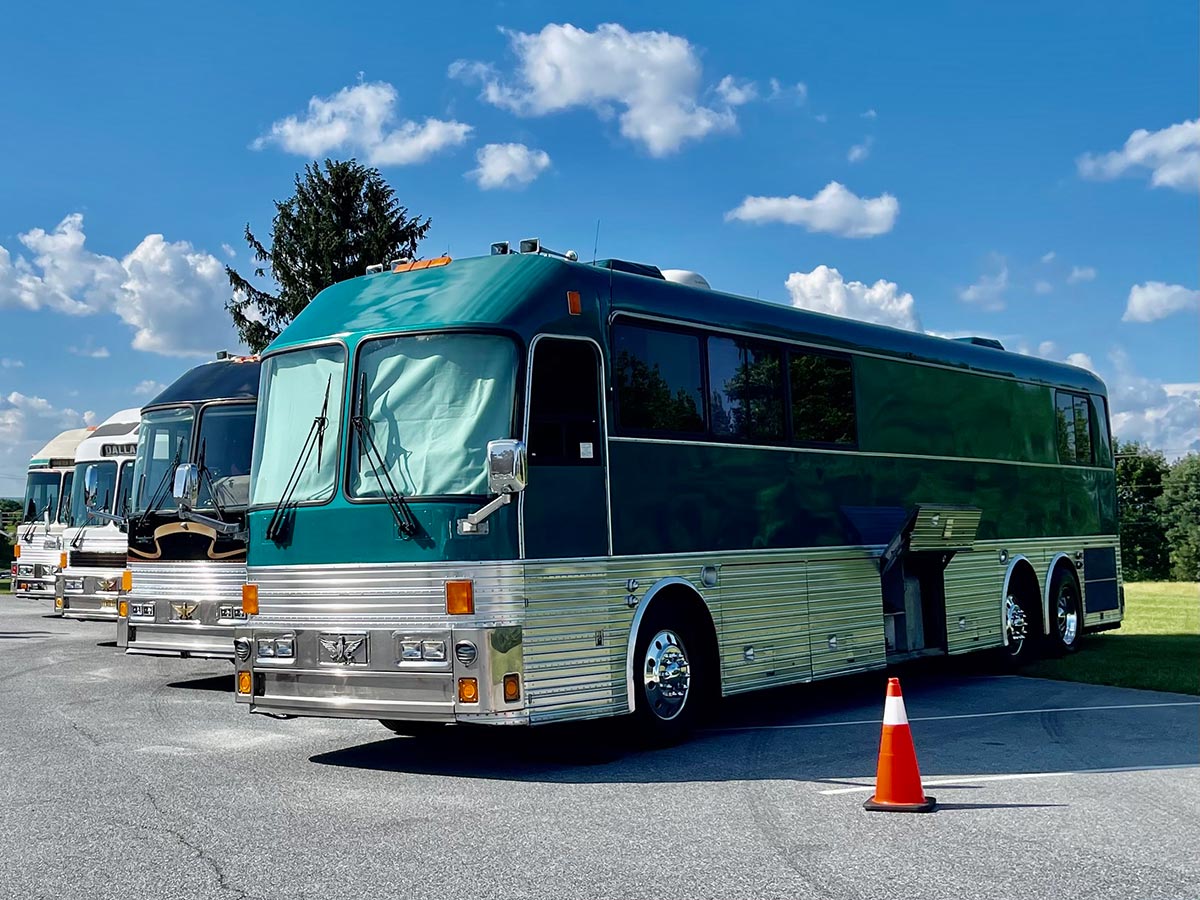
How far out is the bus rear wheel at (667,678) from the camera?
377 inches

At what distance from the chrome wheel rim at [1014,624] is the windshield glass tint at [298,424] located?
8.98m

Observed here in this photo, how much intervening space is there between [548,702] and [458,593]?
94 cm

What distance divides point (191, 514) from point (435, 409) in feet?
15.0

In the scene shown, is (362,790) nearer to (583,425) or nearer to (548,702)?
(548,702)

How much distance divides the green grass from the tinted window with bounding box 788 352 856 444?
4.29 meters

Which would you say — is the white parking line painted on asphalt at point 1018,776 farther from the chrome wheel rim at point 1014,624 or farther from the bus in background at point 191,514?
the bus in background at point 191,514

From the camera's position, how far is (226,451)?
13875mm

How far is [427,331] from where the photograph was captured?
29.6 feet

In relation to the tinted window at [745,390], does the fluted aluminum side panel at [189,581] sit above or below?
below

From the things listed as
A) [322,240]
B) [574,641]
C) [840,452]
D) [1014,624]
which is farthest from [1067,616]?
[322,240]

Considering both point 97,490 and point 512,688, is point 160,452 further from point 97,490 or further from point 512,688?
point 512,688

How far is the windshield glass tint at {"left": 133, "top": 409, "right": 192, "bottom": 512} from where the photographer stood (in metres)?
14.1

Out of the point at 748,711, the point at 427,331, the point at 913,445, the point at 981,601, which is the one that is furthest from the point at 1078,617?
the point at 427,331

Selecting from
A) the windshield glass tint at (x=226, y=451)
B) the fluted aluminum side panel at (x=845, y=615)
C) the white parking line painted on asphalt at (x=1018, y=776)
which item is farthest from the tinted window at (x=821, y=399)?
the windshield glass tint at (x=226, y=451)
